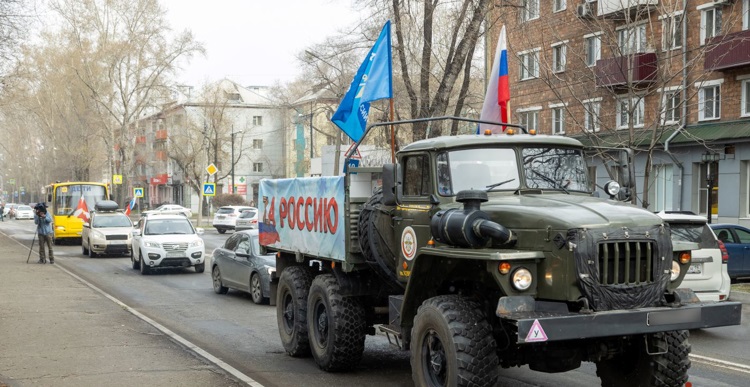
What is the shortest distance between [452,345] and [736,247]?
1517cm

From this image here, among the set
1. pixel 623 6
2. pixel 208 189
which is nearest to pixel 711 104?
pixel 623 6

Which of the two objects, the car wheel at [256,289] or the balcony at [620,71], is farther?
the balcony at [620,71]

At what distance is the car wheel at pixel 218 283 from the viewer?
19.0 m

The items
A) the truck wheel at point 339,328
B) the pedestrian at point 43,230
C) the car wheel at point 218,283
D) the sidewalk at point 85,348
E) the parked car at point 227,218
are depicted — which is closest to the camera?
the sidewalk at point 85,348

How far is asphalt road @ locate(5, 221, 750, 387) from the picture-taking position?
9336 millimetres

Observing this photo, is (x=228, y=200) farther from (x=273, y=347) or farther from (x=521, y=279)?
(x=521, y=279)

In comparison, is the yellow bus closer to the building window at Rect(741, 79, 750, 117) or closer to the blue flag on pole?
the building window at Rect(741, 79, 750, 117)

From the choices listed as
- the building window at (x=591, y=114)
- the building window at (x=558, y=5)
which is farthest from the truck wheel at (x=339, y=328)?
the building window at (x=558, y=5)

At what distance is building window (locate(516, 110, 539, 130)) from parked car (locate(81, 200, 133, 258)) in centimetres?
1906

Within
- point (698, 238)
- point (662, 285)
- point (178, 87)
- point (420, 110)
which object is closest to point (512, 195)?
point (662, 285)

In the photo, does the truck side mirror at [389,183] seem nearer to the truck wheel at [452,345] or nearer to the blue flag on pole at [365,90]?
the truck wheel at [452,345]

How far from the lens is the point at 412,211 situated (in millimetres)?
8453

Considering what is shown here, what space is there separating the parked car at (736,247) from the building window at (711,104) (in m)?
13.3

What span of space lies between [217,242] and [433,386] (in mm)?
32447
